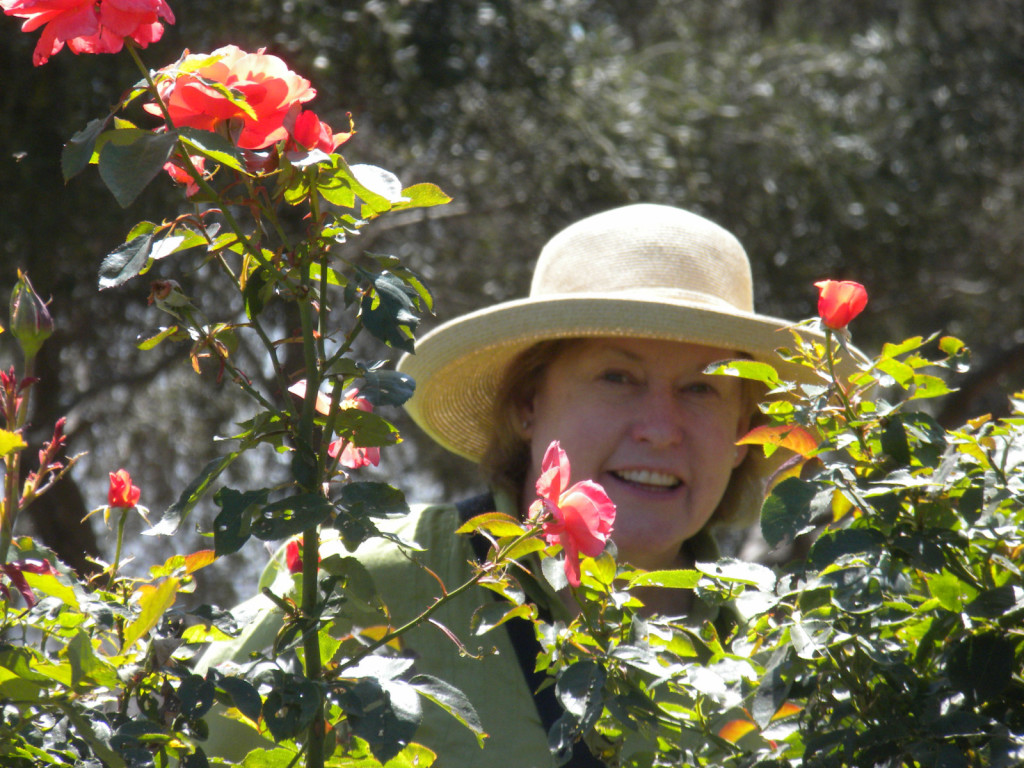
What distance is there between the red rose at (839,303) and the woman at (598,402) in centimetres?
94

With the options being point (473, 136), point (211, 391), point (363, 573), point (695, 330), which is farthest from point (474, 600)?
point (211, 391)

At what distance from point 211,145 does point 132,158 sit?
6cm

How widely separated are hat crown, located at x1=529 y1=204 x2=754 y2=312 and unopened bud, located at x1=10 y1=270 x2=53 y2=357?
1371 millimetres

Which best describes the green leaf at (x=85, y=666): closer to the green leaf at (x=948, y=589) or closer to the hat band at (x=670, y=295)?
the green leaf at (x=948, y=589)

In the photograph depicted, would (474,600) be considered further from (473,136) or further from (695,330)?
(473,136)

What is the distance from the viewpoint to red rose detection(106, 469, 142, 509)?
1.20m

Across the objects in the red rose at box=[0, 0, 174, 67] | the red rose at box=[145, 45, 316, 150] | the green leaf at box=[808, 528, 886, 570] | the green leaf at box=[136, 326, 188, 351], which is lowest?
the green leaf at box=[808, 528, 886, 570]

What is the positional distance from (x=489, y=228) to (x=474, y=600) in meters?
4.28

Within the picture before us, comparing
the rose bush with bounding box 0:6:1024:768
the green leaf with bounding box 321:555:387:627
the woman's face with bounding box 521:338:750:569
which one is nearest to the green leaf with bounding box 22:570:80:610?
the rose bush with bounding box 0:6:1024:768

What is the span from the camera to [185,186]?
0.98 metres

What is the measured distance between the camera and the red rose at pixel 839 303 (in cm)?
107

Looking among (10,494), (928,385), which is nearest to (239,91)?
(10,494)

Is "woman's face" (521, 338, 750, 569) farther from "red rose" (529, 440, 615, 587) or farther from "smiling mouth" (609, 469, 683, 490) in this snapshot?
"red rose" (529, 440, 615, 587)

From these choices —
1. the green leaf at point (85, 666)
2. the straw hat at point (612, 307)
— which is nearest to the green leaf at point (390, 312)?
the green leaf at point (85, 666)
